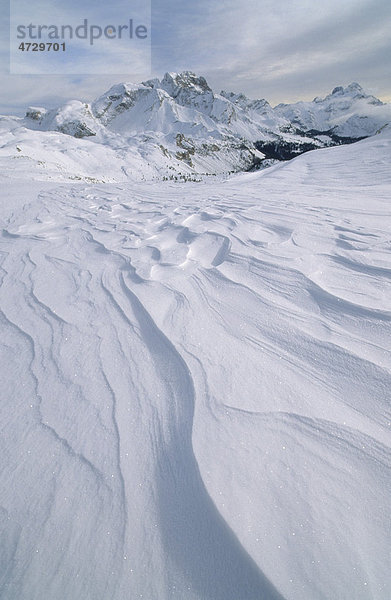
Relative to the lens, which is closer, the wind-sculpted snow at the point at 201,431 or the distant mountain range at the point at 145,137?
Answer: the wind-sculpted snow at the point at 201,431

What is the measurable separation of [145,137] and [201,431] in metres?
62.5

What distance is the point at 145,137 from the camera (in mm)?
53719

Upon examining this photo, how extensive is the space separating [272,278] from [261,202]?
251 centimetres

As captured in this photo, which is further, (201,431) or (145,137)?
(145,137)

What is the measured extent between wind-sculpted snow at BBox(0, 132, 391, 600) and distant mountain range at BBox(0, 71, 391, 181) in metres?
11.4

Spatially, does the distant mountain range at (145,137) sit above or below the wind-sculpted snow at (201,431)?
above

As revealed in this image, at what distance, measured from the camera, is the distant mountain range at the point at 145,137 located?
25.0m

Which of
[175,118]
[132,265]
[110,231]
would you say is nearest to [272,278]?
[132,265]

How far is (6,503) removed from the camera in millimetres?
836

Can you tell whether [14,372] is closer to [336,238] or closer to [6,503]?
[6,503]

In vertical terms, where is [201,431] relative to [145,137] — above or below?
below

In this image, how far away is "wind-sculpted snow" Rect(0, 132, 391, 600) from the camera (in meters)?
0.71

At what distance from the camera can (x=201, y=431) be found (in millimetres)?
958

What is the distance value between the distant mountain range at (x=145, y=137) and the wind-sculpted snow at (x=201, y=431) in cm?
1141
